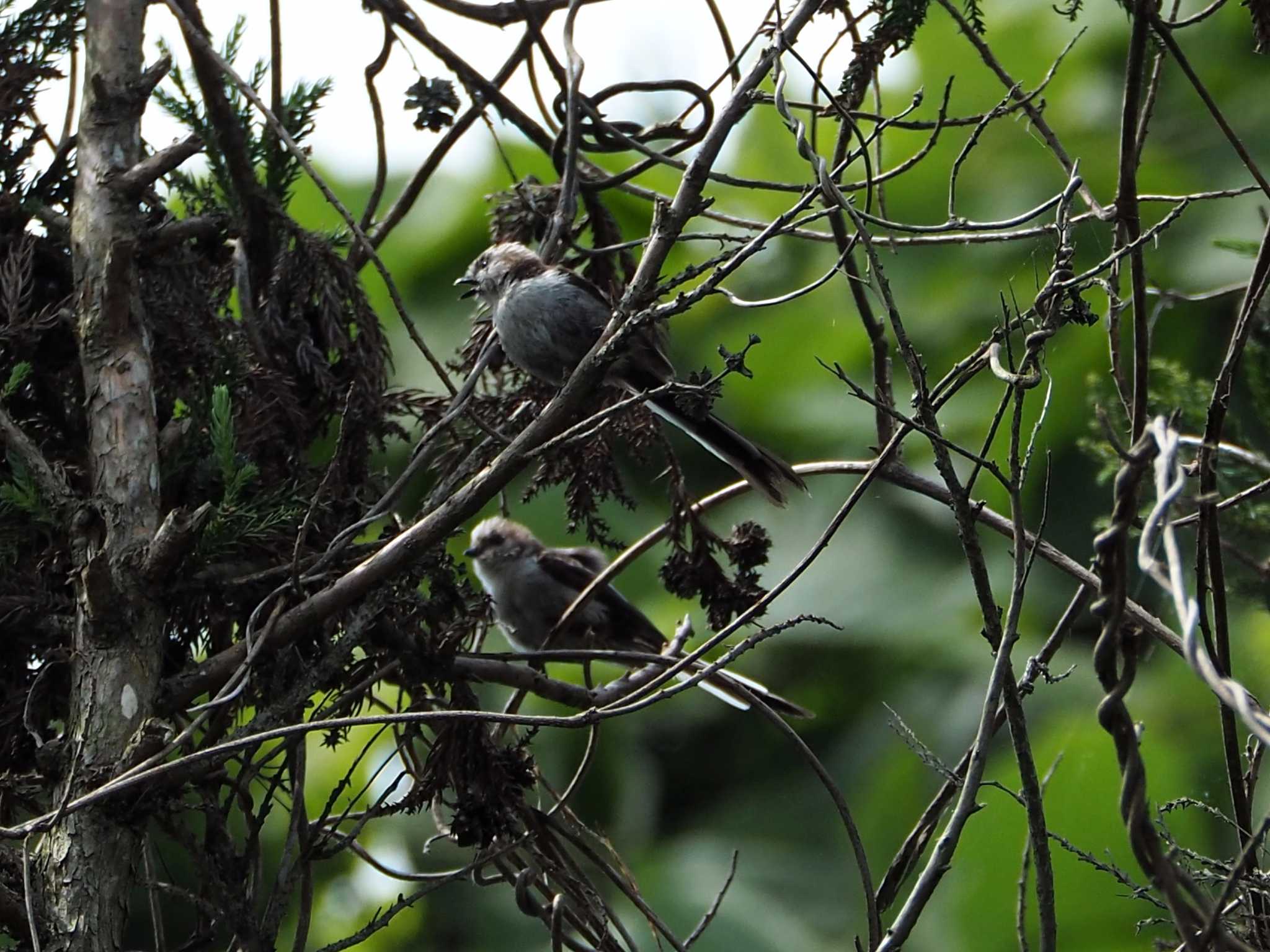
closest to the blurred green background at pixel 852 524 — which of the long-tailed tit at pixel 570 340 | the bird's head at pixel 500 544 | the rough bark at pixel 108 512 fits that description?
the bird's head at pixel 500 544

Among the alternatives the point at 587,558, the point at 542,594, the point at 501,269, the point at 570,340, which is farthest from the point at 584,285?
the point at 587,558

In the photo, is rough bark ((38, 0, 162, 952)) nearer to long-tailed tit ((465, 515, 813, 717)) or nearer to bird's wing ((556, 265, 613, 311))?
bird's wing ((556, 265, 613, 311))

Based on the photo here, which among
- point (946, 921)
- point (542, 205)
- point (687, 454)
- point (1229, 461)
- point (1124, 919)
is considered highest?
point (687, 454)

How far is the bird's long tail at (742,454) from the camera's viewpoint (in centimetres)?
360

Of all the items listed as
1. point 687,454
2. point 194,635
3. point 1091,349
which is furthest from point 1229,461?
point 687,454

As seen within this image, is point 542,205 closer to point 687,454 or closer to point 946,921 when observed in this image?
point 946,921

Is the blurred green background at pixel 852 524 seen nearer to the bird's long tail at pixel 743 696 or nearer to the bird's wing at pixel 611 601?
the bird's wing at pixel 611 601

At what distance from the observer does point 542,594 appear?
18.9ft

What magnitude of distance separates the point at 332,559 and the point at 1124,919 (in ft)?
13.1

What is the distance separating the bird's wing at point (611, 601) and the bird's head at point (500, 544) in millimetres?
94

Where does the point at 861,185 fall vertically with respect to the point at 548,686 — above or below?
above

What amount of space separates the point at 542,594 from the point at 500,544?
303 millimetres

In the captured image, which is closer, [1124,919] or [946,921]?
[1124,919]

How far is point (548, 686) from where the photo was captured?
3.36 meters
